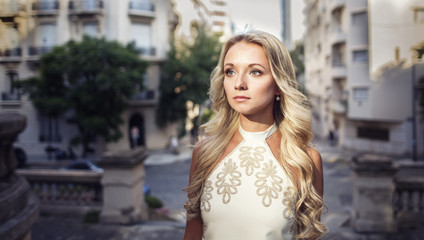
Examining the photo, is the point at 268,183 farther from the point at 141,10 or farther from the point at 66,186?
the point at 141,10

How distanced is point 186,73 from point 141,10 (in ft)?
19.2

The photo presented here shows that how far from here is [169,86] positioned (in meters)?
23.2

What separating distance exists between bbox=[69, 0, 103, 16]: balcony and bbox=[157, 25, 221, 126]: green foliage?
559cm

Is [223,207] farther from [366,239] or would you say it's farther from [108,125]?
[108,125]

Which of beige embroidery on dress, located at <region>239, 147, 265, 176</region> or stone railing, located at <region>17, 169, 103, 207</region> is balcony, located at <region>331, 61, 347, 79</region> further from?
beige embroidery on dress, located at <region>239, 147, 265, 176</region>

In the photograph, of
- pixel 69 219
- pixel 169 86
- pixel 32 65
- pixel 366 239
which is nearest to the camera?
pixel 366 239

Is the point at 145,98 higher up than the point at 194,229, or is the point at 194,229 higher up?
the point at 145,98

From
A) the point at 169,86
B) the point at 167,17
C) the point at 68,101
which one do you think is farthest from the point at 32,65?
Answer: the point at 167,17

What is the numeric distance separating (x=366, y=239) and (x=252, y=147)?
4.16 metres

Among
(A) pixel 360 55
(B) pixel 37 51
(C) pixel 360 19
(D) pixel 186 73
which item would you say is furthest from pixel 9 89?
(C) pixel 360 19

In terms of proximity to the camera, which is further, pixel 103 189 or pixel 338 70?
pixel 338 70

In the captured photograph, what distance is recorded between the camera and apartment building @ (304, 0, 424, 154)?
18.8 meters

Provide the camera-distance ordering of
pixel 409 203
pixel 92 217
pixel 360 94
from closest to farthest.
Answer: pixel 409 203
pixel 92 217
pixel 360 94

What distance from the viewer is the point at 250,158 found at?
210 cm
